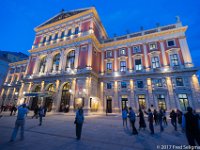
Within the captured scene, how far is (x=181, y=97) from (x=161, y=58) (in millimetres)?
8067

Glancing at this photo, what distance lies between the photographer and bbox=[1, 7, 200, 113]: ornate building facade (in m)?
20.0

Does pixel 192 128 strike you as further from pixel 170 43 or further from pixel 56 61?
pixel 56 61

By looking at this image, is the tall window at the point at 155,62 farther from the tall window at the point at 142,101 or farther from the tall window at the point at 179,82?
the tall window at the point at 142,101

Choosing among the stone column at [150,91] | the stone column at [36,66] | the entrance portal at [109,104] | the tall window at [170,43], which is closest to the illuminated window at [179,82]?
the stone column at [150,91]

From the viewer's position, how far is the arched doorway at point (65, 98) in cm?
2159

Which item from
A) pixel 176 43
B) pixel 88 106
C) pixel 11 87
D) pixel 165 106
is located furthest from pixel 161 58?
pixel 11 87

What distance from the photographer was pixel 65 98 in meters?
22.7

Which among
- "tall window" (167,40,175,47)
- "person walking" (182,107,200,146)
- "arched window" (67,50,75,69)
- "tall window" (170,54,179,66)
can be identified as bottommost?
"person walking" (182,107,200,146)

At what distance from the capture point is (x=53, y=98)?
22.6 metres

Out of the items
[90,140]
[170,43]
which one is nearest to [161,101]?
[170,43]

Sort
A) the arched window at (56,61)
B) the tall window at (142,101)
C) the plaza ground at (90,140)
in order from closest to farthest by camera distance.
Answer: the plaza ground at (90,140) → the tall window at (142,101) → the arched window at (56,61)

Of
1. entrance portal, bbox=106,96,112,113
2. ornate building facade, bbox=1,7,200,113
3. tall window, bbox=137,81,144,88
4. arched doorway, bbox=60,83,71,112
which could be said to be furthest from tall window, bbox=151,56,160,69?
arched doorway, bbox=60,83,71,112

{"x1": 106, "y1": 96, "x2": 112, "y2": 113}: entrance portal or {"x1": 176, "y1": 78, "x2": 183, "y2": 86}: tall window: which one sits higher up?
{"x1": 176, "y1": 78, "x2": 183, "y2": 86}: tall window

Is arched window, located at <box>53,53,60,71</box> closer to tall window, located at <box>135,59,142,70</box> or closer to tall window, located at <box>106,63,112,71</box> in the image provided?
tall window, located at <box>106,63,112,71</box>
